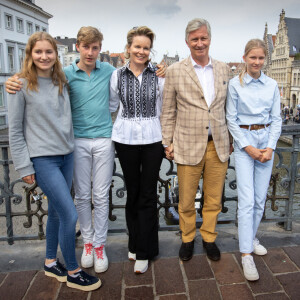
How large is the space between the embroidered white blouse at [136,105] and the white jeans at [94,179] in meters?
0.17

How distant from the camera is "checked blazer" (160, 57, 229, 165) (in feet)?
8.29

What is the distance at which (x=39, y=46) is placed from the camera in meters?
2.16

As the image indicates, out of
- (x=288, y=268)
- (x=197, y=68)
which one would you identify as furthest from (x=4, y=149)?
(x=288, y=268)

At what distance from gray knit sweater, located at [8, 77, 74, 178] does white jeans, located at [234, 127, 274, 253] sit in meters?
1.43

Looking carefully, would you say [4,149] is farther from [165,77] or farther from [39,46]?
[165,77]

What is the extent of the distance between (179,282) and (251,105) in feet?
5.05

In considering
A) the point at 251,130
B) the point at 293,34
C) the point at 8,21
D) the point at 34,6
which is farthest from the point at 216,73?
the point at 293,34

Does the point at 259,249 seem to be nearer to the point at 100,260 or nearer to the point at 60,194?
the point at 100,260

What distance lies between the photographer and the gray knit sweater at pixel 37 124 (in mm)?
2119

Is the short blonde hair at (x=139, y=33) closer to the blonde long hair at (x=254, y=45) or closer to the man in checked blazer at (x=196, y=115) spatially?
the man in checked blazer at (x=196, y=115)

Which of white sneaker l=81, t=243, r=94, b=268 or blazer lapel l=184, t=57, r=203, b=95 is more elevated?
blazer lapel l=184, t=57, r=203, b=95

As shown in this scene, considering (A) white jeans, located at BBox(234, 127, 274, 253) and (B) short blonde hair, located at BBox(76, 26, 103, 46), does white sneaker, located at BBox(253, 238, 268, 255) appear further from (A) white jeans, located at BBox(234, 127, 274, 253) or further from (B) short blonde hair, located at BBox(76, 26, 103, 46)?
(B) short blonde hair, located at BBox(76, 26, 103, 46)

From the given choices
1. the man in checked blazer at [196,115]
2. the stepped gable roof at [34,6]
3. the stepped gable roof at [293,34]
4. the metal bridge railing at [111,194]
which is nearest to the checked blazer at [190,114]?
the man in checked blazer at [196,115]

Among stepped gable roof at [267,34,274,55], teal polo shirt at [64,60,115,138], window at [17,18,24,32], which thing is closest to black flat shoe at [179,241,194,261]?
teal polo shirt at [64,60,115,138]
